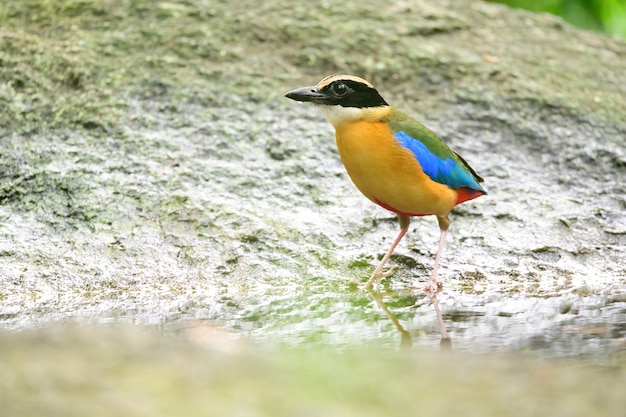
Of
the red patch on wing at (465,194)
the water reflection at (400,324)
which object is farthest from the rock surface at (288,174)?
the red patch on wing at (465,194)

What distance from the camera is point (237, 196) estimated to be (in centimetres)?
559

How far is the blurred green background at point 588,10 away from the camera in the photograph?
1043cm

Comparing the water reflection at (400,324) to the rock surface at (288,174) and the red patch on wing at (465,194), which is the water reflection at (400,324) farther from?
the red patch on wing at (465,194)

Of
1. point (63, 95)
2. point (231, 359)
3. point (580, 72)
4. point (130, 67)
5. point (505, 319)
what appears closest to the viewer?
point (231, 359)

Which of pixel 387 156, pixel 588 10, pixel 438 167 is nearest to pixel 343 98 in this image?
pixel 387 156

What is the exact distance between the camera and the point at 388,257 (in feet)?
17.0

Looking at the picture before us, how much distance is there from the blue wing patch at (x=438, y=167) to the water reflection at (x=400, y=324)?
66cm

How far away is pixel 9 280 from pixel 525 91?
436cm

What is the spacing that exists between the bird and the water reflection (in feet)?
0.37

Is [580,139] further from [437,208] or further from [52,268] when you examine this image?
[52,268]

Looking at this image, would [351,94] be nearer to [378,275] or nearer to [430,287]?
[378,275]

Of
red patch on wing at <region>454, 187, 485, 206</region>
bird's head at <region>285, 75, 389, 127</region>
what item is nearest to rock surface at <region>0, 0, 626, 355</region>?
red patch on wing at <region>454, 187, 485, 206</region>

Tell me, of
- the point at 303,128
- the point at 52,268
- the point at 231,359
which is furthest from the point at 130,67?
the point at 231,359

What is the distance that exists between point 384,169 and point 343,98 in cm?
51
